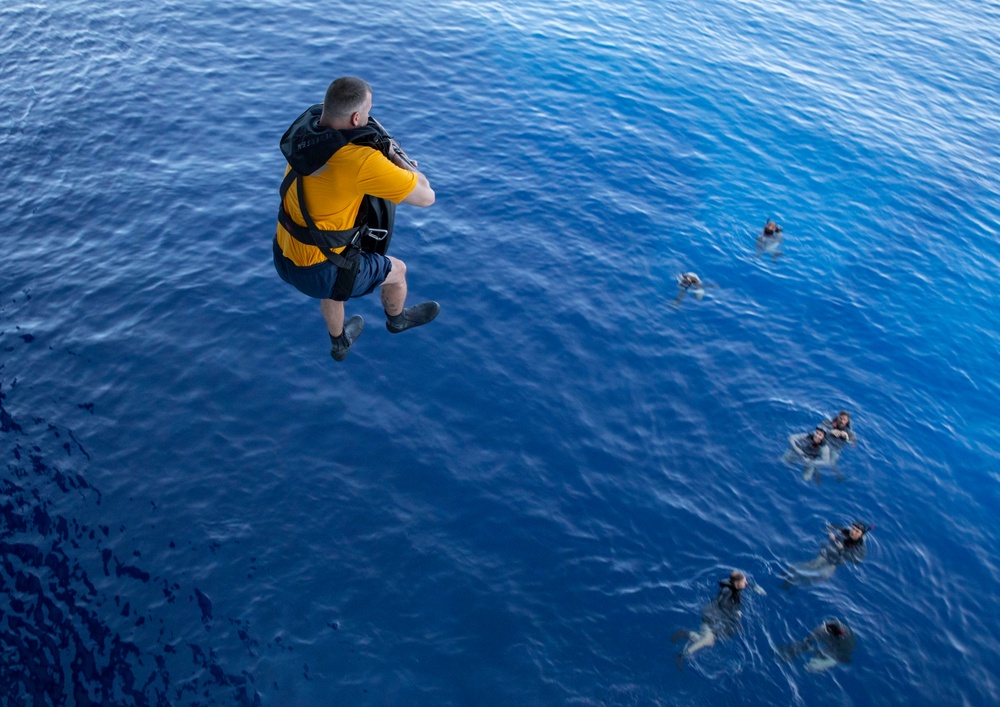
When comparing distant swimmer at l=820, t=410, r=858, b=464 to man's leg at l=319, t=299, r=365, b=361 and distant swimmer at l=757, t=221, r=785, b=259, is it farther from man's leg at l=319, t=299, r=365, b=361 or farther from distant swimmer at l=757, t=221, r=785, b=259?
man's leg at l=319, t=299, r=365, b=361

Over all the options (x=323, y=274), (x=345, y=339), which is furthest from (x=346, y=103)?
(x=345, y=339)

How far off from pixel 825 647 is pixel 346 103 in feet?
43.7

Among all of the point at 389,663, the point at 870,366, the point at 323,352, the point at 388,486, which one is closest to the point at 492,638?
the point at 389,663

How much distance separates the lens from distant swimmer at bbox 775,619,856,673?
49.9ft

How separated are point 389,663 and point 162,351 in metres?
10.3

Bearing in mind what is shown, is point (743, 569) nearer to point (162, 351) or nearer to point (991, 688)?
point (991, 688)

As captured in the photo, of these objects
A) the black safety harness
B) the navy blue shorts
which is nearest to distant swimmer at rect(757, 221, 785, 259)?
the navy blue shorts

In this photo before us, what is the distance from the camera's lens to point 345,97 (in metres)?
8.98

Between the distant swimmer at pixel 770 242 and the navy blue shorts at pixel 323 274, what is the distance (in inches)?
679

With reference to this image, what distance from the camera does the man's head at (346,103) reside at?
29.5ft

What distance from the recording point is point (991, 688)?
1518cm

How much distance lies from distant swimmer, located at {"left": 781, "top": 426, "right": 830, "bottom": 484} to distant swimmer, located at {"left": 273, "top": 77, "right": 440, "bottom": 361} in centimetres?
1179

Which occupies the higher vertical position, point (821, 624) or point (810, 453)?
point (810, 453)

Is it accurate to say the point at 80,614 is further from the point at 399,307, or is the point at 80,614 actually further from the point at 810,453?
the point at 810,453
